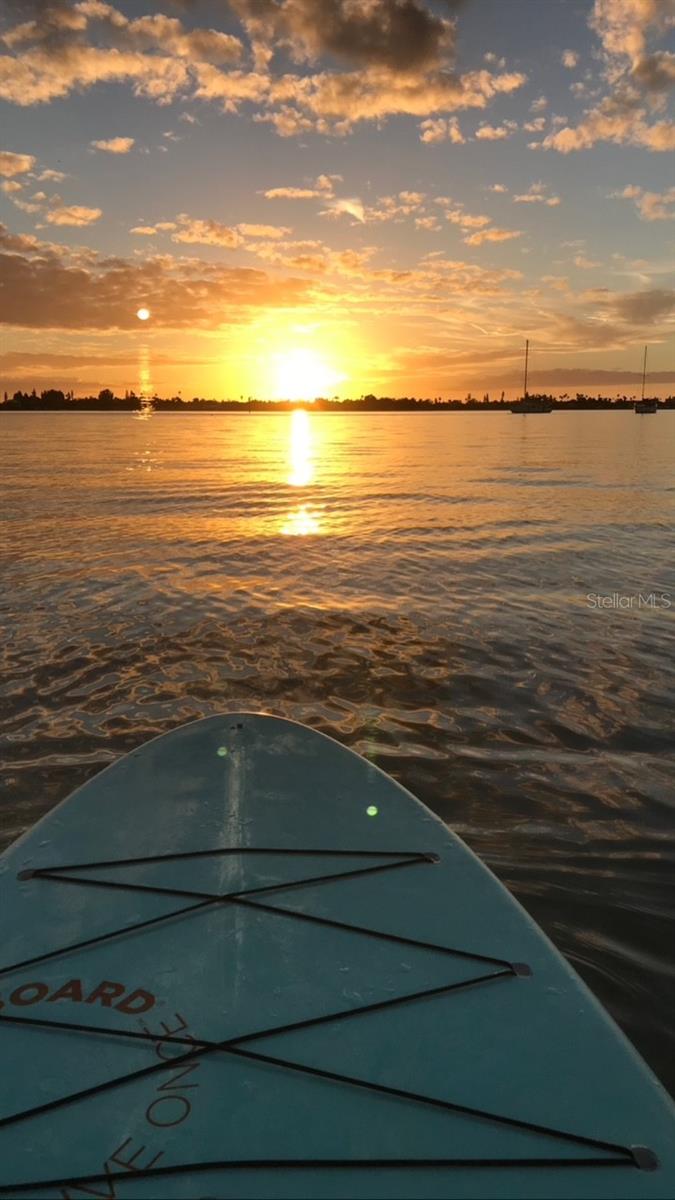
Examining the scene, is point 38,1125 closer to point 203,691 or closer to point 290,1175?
point 290,1175

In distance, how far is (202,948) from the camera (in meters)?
3.53

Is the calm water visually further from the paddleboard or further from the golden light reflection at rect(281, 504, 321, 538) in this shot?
the paddleboard

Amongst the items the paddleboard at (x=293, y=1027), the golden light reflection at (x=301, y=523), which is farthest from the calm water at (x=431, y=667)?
the paddleboard at (x=293, y=1027)

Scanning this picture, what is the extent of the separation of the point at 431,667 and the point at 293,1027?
6.96m

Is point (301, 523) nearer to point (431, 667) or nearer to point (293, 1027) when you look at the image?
point (431, 667)

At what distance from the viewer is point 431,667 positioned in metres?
9.79

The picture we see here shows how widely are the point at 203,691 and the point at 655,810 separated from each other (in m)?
5.71

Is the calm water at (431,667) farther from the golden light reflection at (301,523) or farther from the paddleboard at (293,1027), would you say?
the paddleboard at (293,1027)

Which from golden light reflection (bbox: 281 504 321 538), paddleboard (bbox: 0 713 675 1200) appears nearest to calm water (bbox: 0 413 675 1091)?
golden light reflection (bbox: 281 504 321 538)

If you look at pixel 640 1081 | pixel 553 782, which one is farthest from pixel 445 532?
pixel 640 1081

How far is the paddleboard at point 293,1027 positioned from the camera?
2.50 m

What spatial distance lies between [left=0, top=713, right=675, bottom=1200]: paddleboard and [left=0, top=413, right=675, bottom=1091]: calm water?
1.36m

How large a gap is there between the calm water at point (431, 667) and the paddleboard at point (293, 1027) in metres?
1.36

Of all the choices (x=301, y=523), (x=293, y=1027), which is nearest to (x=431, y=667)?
(x=293, y=1027)
